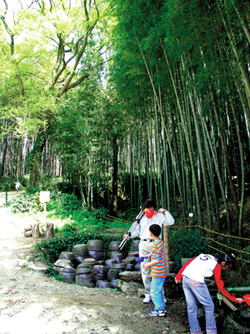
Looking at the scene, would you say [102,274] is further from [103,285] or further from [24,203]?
[24,203]

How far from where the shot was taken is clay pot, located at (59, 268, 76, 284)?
3.23 metres

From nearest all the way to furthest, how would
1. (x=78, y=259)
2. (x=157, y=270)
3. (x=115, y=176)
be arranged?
(x=157, y=270)
(x=78, y=259)
(x=115, y=176)

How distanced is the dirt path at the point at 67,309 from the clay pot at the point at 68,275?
0.24 meters

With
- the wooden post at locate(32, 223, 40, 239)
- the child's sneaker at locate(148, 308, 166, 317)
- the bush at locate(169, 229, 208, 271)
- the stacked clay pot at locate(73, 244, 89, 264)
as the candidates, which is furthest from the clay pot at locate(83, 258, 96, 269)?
the child's sneaker at locate(148, 308, 166, 317)

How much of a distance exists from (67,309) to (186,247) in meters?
1.82

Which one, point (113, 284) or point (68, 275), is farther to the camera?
point (68, 275)

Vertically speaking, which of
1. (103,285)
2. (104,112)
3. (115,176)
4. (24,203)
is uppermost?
(104,112)

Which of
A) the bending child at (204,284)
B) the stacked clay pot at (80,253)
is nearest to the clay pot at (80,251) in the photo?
the stacked clay pot at (80,253)

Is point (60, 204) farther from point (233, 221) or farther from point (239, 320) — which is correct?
point (239, 320)

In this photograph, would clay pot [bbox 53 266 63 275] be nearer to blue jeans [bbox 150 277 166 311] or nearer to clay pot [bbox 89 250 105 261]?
clay pot [bbox 89 250 105 261]

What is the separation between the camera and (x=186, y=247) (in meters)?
3.35

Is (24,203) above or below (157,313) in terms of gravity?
above

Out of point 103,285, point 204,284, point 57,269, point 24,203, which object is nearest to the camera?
point 204,284

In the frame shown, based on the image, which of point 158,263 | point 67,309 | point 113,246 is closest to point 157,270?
point 158,263
